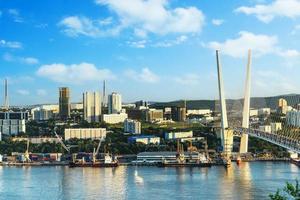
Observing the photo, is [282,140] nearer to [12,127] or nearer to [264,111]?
[264,111]

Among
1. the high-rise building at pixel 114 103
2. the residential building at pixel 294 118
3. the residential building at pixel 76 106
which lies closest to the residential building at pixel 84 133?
the high-rise building at pixel 114 103

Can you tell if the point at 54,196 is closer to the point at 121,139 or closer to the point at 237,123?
the point at 237,123

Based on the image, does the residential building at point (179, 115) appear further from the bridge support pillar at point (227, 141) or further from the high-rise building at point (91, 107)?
the bridge support pillar at point (227, 141)

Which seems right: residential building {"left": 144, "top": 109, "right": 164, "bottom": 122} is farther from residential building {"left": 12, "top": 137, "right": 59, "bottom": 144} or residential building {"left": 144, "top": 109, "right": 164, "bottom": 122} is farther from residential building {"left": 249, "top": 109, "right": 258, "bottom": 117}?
residential building {"left": 249, "top": 109, "right": 258, "bottom": 117}

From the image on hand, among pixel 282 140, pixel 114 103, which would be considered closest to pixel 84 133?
pixel 114 103

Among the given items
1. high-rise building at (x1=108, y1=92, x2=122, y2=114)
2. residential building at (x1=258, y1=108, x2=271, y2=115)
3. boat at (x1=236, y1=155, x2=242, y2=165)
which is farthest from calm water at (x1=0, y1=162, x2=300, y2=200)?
high-rise building at (x1=108, y1=92, x2=122, y2=114)

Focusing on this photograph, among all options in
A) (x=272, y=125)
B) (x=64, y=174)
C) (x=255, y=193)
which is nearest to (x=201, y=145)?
(x=272, y=125)
